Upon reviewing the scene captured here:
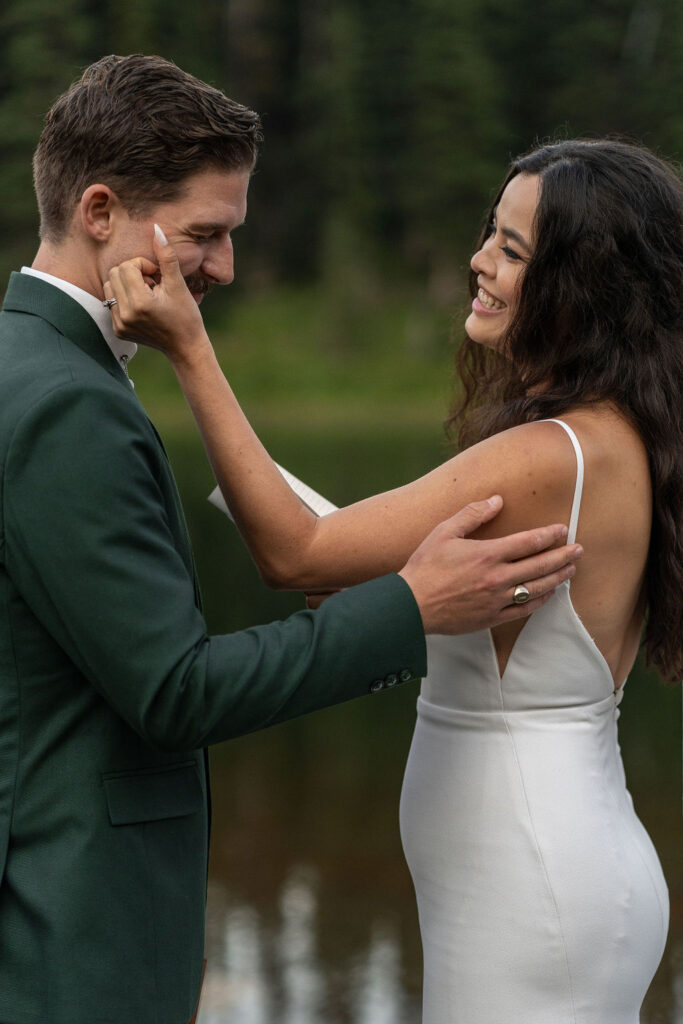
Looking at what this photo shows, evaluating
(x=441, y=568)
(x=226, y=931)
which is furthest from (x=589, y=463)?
(x=226, y=931)

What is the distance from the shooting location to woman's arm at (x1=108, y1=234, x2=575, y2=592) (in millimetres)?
1413

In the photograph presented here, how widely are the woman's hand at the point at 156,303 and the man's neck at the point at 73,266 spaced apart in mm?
16

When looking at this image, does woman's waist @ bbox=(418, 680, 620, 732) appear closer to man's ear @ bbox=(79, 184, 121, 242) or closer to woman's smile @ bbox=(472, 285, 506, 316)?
woman's smile @ bbox=(472, 285, 506, 316)

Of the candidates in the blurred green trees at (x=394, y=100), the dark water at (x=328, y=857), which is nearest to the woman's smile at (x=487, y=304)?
the dark water at (x=328, y=857)

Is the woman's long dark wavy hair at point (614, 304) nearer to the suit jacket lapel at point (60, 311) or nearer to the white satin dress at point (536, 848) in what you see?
the white satin dress at point (536, 848)

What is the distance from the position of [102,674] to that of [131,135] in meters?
0.53

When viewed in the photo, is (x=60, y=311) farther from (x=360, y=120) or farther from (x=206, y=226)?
(x=360, y=120)

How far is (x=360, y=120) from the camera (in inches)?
1048

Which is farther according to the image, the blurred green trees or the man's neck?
the blurred green trees

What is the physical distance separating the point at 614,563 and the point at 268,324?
23.3 meters

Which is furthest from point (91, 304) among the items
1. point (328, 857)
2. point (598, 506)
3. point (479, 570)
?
point (328, 857)

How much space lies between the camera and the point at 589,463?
1431 mm

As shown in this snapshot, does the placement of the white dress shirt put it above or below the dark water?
above

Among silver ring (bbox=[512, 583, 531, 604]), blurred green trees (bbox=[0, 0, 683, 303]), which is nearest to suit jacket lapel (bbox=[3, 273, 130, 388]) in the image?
silver ring (bbox=[512, 583, 531, 604])
